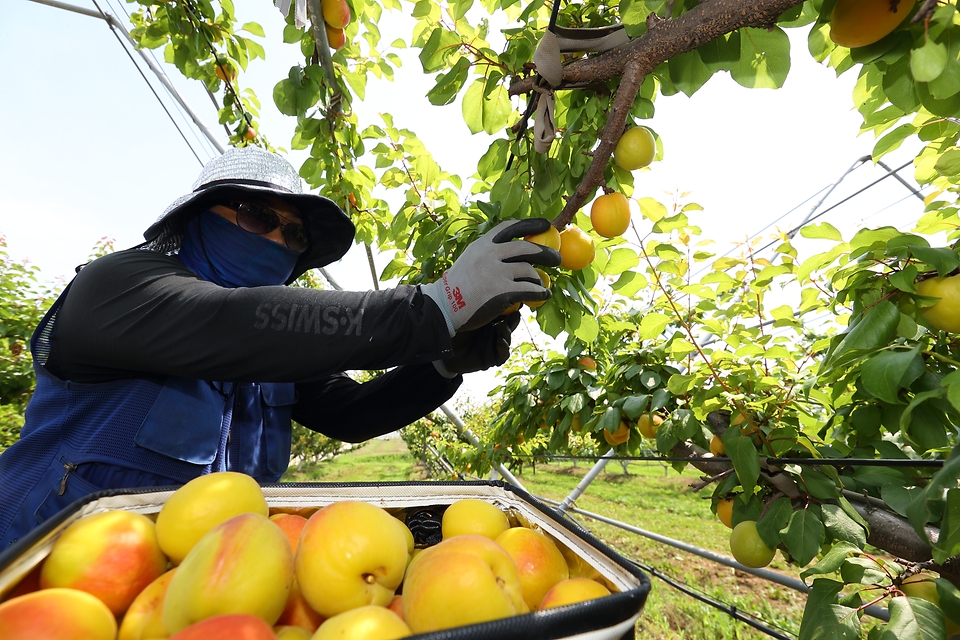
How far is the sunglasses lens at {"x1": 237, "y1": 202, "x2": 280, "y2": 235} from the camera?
1.59 metres

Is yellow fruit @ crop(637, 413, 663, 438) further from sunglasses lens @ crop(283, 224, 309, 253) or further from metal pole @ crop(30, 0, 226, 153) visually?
metal pole @ crop(30, 0, 226, 153)

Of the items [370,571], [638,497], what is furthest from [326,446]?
[370,571]

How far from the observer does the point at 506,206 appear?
149 cm

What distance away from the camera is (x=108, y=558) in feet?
1.86

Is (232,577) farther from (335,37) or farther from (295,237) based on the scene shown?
(335,37)

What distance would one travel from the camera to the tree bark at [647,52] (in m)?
0.93

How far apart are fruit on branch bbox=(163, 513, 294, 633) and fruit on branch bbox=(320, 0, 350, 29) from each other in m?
2.11

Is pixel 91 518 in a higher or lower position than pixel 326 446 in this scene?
higher

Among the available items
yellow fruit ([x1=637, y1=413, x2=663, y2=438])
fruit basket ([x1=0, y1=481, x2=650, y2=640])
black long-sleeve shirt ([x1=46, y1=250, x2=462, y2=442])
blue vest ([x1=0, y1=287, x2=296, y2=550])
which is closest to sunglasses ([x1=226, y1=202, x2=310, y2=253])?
black long-sleeve shirt ([x1=46, y1=250, x2=462, y2=442])

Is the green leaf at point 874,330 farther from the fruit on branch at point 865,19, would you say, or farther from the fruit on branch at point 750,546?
the fruit on branch at point 750,546

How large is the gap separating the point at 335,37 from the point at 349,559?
2342 mm

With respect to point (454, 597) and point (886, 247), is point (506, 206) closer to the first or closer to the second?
point (886, 247)

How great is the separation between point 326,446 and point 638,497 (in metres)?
12.8

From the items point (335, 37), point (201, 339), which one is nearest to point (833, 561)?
point (201, 339)
